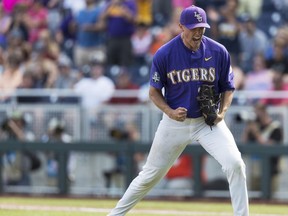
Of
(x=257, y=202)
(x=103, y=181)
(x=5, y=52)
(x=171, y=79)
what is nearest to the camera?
(x=171, y=79)

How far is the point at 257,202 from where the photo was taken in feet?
47.3

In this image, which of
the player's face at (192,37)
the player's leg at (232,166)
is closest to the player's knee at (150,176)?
the player's leg at (232,166)

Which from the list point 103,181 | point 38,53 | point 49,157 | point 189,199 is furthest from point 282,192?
point 38,53

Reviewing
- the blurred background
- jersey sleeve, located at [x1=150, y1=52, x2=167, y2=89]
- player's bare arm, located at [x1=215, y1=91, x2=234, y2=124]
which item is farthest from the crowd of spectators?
jersey sleeve, located at [x1=150, y1=52, x2=167, y2=89]

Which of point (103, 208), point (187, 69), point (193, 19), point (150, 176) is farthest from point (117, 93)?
point (193, 19)

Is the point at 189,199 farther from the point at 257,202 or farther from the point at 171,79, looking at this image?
the point at 171,79

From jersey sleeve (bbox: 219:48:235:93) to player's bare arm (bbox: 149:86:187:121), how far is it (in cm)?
53

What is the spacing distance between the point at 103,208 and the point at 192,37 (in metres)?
4.67

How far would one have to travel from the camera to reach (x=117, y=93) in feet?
51.3

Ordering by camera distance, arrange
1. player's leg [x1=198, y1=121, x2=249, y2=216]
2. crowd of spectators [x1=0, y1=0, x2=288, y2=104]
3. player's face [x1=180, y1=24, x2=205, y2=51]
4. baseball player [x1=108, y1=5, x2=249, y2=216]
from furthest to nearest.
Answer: crowd of spectators [x1=0, y1=0, x2=288, y2=104], baseball player [x1=108, y1=5, x2=249, y2=216], player's face [x1=180, y1=24, x2=205, y2=51], player's leg [x1=198, y1=121, x2=249, y2=216]

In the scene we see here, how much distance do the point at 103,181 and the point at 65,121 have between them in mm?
1283

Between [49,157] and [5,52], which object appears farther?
[5,52]

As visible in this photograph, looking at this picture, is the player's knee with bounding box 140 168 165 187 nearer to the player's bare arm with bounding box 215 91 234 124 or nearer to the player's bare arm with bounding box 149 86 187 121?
the player's bare arm with bounding box 149 86 187 121

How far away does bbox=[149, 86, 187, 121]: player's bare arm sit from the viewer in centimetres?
850
